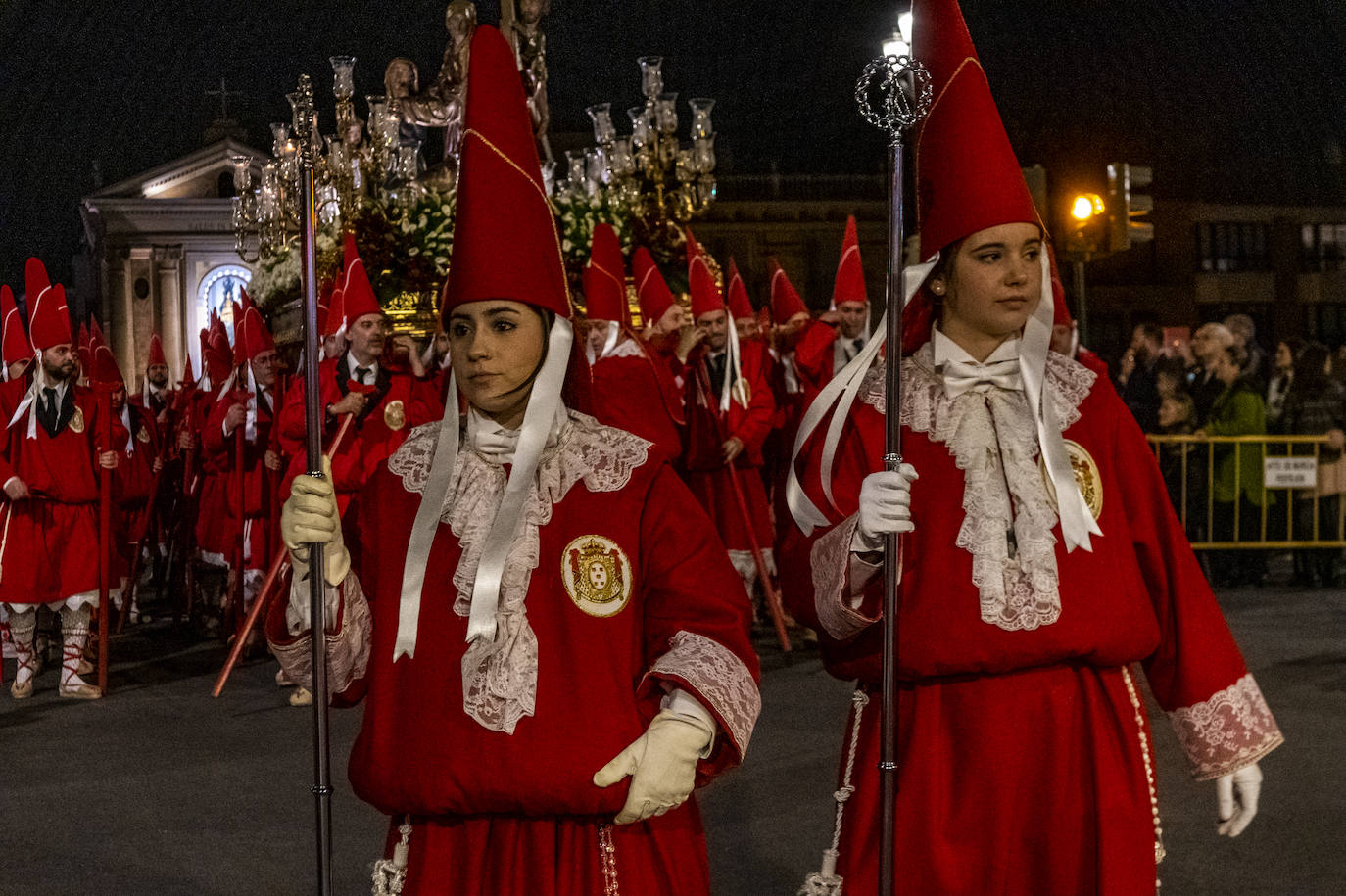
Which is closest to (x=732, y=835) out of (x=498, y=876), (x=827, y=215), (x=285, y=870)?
(x=285, y=870)

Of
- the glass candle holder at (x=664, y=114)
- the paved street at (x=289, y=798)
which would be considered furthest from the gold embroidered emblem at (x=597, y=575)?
the glass candle holder at (x=664, y=114)

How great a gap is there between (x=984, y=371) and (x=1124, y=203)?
11.0 metres

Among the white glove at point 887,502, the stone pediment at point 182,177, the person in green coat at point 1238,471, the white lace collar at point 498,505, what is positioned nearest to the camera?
the white lace collar at point 498,505

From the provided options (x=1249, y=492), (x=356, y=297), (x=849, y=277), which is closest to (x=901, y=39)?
(x=849, y=277)

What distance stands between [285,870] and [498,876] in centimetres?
305

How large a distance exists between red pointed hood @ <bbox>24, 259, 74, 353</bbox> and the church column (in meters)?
33.4

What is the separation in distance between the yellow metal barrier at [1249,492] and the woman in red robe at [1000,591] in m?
10.9

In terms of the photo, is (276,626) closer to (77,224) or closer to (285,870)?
(285,870)

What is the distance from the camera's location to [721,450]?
34.0 feet

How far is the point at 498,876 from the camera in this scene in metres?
2.92

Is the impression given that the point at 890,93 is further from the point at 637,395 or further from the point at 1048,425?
the point at 637,395

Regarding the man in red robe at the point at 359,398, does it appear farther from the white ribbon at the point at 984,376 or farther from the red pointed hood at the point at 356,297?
the white ribbon at the point at 984,376

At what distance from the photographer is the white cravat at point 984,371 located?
11.5 feet

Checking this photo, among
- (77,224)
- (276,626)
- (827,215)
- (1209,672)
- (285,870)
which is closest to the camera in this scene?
(276,626)
